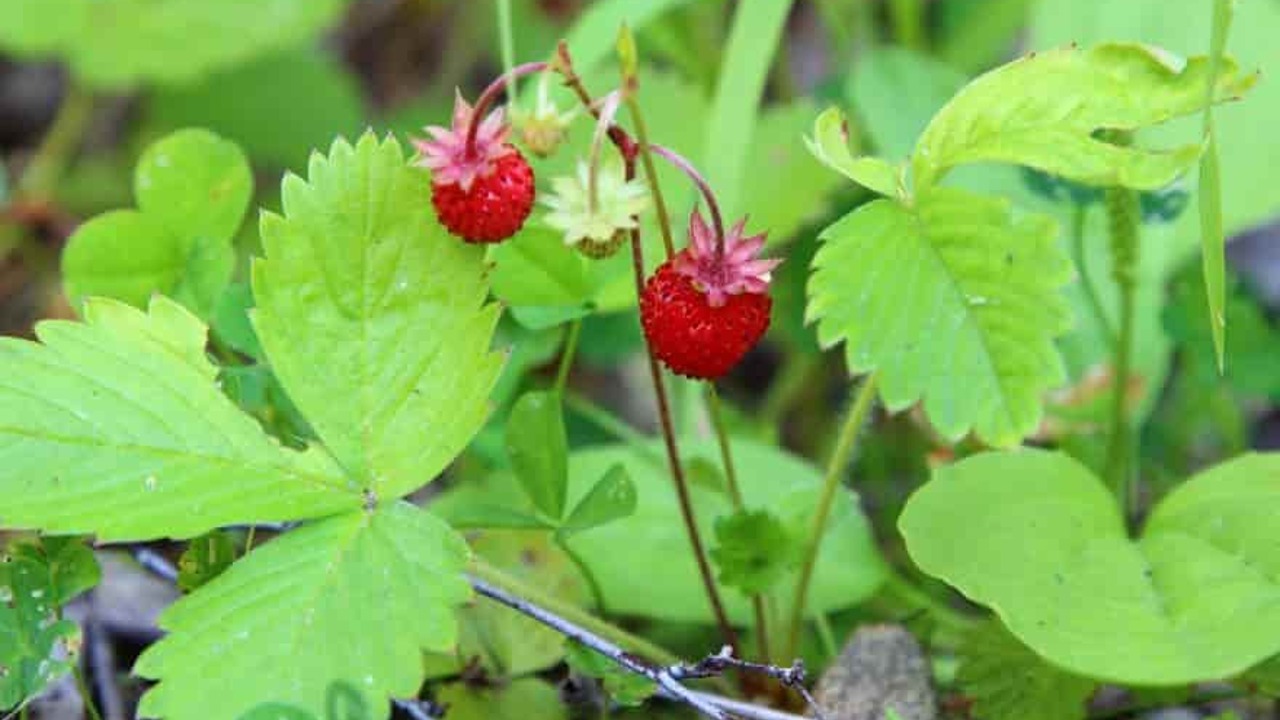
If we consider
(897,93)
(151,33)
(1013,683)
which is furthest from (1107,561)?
(151,33)

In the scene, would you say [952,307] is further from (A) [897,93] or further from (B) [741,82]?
(A) [897,93]

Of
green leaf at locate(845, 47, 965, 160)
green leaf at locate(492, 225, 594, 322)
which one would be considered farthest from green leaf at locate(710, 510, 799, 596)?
green leaf at locate(845, 47, 965, 160)

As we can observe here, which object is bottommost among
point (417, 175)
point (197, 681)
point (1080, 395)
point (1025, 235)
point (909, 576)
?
point (909, 576)

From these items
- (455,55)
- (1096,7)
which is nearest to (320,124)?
(455,55)

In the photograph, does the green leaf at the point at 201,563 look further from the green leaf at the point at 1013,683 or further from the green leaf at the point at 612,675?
the green leaf at the point at 1013,683

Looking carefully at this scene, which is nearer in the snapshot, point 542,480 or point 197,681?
point 197,681

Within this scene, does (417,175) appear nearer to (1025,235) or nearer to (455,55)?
(1025,235)
